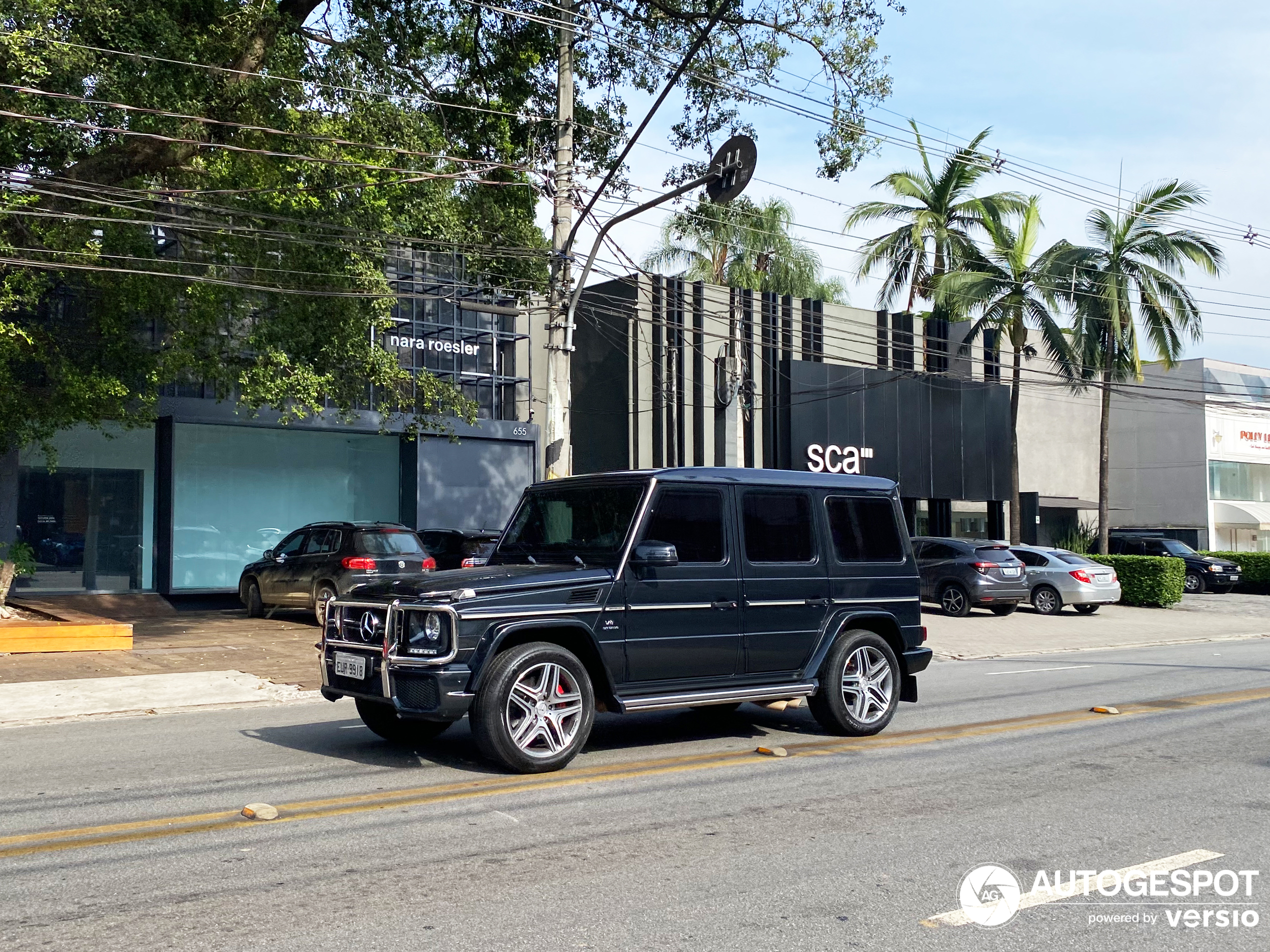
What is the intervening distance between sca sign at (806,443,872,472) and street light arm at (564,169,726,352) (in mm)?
16149

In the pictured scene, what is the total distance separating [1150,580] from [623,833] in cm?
2707

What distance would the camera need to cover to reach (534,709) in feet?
25.8

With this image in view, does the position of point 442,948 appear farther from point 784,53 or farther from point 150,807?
point 784,53

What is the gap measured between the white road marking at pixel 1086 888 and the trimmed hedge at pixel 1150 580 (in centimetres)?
2547

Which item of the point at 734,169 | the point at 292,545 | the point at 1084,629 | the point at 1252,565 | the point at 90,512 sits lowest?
the point at 1084,629

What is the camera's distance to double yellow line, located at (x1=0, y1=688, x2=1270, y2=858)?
20.7ft

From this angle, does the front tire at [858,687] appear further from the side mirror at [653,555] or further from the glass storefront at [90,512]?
the glass storefront at [90,512]

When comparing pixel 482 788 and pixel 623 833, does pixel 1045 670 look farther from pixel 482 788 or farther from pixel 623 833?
pixel 623 833

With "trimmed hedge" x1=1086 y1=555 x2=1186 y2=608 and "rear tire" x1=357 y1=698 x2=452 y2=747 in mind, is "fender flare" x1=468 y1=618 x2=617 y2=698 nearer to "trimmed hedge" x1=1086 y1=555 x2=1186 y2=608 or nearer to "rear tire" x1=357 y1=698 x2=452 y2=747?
"rear tire" x1=357 y1=698 x2=452 y2=747

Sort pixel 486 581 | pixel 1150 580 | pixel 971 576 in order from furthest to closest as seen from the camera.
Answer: pixel 1150 580 < pixel 971 576 < pixel 486 581

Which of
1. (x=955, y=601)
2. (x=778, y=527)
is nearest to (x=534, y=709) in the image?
(x=778, y=527)

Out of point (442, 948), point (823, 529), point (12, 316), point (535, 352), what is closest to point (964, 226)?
point (535, 352)

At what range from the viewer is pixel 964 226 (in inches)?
1465

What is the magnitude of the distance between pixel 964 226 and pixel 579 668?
3237cm
